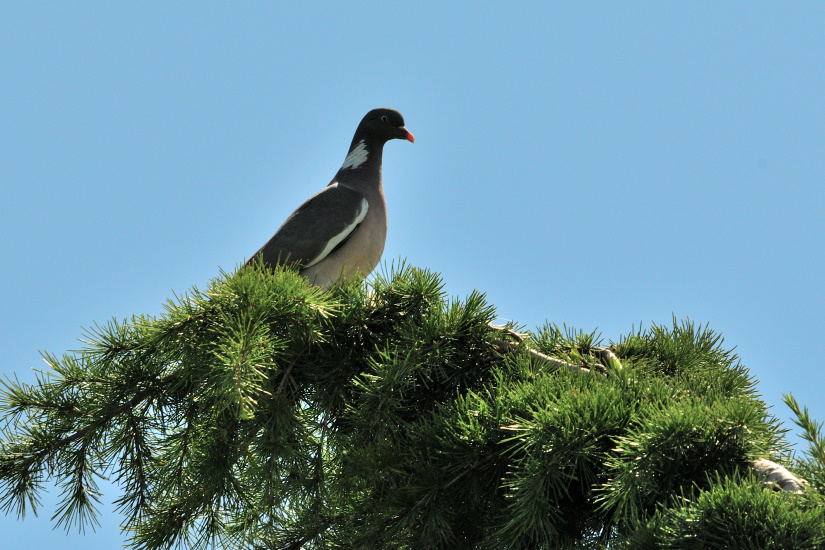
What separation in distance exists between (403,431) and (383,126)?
12.3ft

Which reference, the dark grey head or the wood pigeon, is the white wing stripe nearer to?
the wood pigeon

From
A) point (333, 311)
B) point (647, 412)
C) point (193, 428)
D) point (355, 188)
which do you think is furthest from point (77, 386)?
point (355, 188)

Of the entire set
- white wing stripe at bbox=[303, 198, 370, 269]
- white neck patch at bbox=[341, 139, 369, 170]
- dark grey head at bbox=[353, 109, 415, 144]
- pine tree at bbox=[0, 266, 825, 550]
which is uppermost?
dark grey head at bbox=[353, 109, 415, 144]

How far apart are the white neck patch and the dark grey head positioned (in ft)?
0.26

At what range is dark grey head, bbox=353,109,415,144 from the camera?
6.14m

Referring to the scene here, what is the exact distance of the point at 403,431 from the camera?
112 inches

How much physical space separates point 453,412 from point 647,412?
2.17 ft

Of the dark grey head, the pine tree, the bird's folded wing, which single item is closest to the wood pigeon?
the bird's folded wing

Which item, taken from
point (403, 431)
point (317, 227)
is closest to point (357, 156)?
point (317, 227)

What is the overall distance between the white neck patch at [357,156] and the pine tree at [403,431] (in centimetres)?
308

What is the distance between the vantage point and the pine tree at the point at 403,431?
2201 millimetres

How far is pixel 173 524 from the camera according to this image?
301cm

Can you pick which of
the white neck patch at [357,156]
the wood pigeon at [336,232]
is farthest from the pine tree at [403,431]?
the white neck patch at [357,156]

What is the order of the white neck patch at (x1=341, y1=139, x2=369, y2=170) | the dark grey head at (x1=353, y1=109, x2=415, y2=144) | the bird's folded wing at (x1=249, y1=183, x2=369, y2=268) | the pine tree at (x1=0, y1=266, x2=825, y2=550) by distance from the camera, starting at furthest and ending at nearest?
the dark grey head at (x1=353, y1=109, x2=415, y2=144)
the white neck patch at (x1=341, y1=139, x2=369, y2=170)
the bird's folded wing at (x1=249, y1=183, x2=369, y2=268)
the pine tree at (x1=0, y1=266, x2=825, y2=550)
